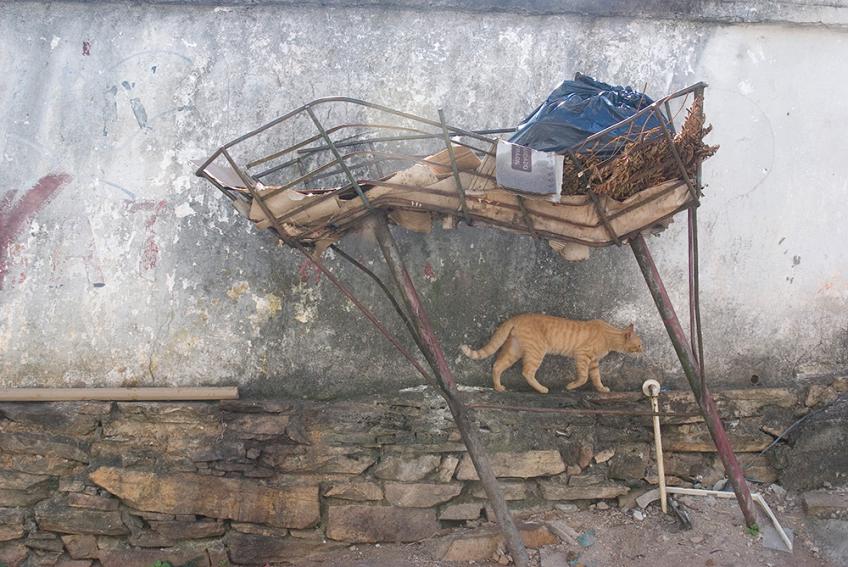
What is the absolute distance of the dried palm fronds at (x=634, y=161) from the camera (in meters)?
3.39

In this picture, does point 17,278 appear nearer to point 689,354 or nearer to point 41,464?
point 41,464

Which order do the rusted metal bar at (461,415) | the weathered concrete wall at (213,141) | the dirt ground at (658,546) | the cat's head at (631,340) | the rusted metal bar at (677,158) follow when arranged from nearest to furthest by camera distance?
the rusted metal bar at (677,158), the rusted metal bar at (461,415), the dirt ground at (658,546), the cat's head at (631,340), the weathered concrete wall at (213,141)

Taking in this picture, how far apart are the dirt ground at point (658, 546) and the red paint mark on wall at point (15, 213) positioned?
248 centimetres

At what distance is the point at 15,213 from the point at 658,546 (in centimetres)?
406

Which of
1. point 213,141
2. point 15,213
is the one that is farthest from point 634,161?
point 15,213

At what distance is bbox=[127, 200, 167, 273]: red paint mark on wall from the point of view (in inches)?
177

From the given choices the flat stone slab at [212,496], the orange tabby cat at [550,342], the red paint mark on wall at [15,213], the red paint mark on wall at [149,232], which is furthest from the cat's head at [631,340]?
the red paint mark on wall at [15,213]

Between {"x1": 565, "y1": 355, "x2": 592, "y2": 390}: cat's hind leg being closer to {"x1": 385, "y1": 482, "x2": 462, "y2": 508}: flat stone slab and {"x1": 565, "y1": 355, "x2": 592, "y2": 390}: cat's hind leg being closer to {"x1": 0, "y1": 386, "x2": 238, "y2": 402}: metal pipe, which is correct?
{"x1": 385, "y1": 482, "x2": 462, "y2": 508}: flat stone slab

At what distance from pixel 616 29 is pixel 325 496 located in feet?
10.3

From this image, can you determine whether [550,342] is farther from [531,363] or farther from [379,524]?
[379,524]

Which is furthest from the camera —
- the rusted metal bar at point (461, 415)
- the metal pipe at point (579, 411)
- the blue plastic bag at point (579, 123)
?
the metal pipe at point (579, 411)

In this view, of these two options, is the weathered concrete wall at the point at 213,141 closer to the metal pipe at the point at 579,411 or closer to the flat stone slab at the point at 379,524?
the metal pipe at the point at 579,411

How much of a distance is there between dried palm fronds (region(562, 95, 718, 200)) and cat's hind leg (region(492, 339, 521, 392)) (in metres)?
1.20

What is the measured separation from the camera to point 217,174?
3672 millimetres
